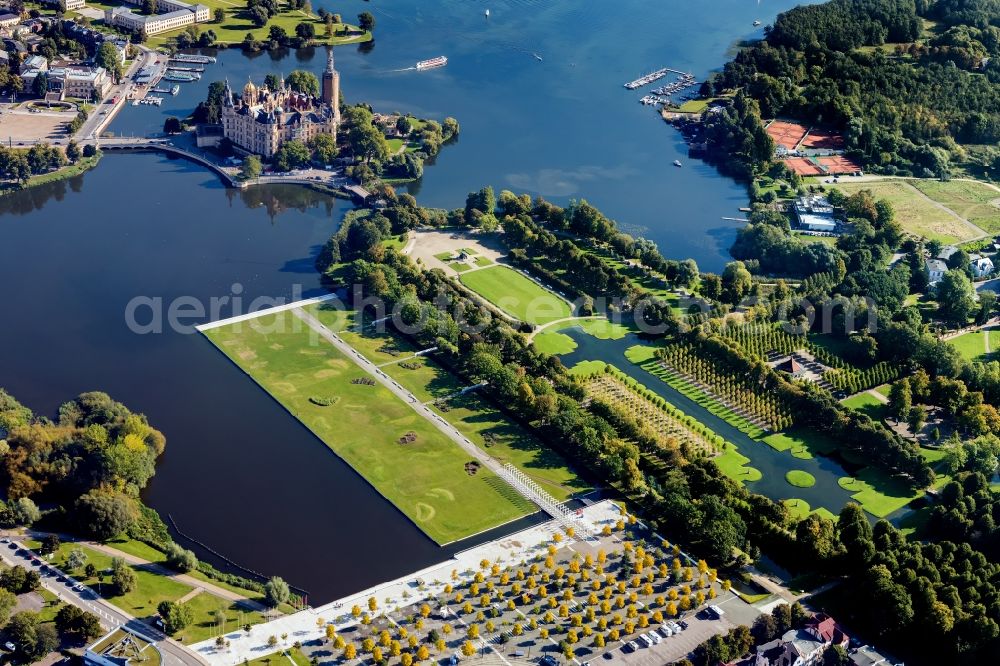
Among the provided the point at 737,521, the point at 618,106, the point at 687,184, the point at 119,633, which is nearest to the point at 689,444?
the point at 737,521

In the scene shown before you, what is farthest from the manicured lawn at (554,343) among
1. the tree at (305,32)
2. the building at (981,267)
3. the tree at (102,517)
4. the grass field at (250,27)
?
the grass field at (250,27)

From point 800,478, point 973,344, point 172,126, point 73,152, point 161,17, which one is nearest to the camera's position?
point 800,478

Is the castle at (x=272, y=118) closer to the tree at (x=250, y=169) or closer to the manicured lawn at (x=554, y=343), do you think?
the tree at (x=250, y=169)

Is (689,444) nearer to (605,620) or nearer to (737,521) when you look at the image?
(737,521)

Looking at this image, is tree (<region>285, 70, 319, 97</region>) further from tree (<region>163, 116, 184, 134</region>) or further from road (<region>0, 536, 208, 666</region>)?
road (<region>0, 536, 208, 666</region>)

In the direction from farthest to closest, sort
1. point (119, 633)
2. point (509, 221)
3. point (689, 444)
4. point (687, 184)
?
point (687, 184) → point (509, 221) → point (689, 444) → point (119, 633)

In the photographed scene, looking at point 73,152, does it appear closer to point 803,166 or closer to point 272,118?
point 272,118

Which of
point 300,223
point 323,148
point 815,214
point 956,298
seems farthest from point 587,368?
point 323,148
